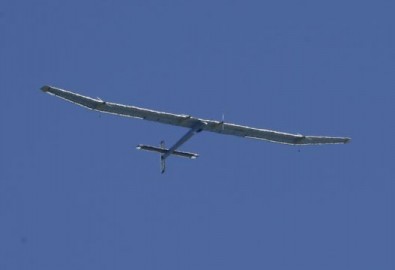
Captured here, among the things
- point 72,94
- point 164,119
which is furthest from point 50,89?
point 164,119

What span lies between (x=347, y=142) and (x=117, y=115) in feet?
111

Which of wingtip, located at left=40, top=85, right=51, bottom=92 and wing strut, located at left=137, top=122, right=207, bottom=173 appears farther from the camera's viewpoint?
wing strut, located at left=137, top=122, right=207, bottom=173

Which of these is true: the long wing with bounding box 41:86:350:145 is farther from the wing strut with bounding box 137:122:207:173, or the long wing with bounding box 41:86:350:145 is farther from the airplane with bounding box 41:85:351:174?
the wing strut with bounding box 137:122:207:173

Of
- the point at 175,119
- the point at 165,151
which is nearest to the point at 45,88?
the point at 175,119

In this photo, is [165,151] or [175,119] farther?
[165,151]

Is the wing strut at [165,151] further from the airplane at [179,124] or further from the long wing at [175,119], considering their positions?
the long wing at [175,119]

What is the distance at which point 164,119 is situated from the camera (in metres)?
173

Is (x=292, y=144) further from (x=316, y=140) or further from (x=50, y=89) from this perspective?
(x=50, y=89)

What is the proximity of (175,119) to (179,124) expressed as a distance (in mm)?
944

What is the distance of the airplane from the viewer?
169000mm

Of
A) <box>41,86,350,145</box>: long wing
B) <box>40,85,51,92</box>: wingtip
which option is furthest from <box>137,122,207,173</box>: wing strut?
<box>40,85,51,92</box>: wingtip

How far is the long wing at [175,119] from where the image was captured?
169 m

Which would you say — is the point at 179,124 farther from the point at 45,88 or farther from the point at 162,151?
the point at 45,88

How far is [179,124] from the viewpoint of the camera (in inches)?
6821
